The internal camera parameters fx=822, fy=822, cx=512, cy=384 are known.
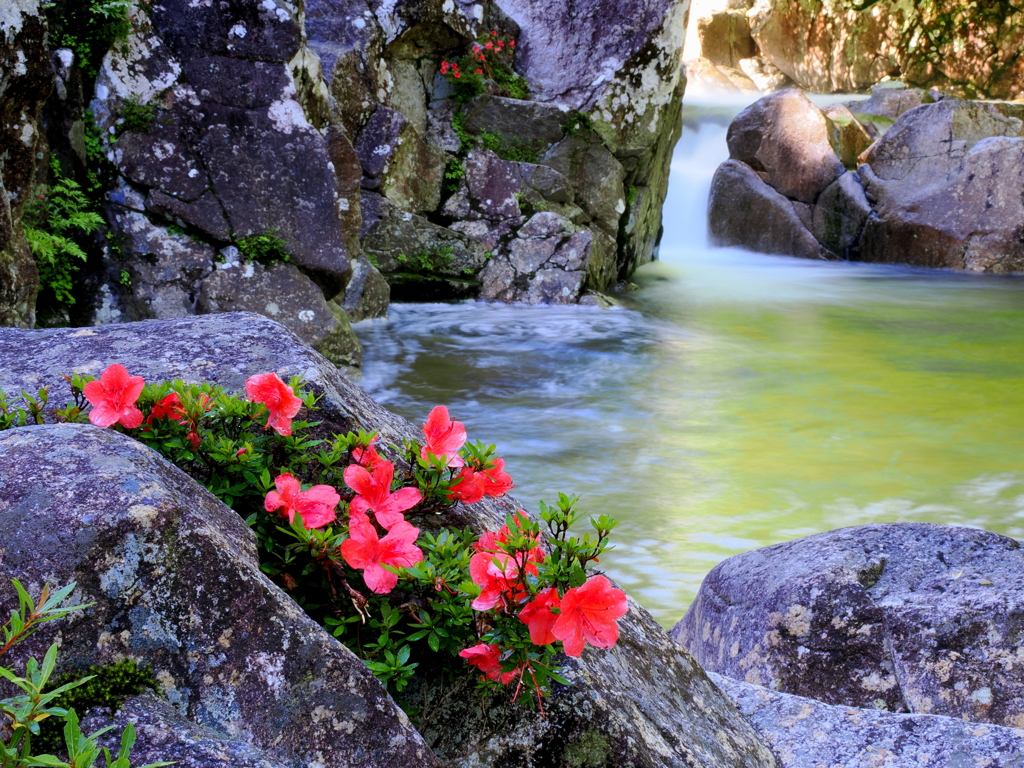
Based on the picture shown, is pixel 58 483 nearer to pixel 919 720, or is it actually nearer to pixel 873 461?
pixel 919 720

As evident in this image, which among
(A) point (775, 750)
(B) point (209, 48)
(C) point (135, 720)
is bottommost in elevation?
(A) point (775, 750)

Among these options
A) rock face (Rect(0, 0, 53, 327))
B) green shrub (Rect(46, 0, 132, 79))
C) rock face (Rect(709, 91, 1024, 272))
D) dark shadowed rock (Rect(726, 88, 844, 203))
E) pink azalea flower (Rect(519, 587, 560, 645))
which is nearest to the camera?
pink azalea flower (Rect(519, 587, 560, 645))

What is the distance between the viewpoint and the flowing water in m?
5.41

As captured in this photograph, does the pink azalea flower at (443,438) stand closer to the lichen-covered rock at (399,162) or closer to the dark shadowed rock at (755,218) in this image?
the lichen-covered rock at (399,162)

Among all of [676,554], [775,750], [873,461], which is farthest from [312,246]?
[775,750]

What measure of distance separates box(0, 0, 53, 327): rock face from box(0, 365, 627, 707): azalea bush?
445cm

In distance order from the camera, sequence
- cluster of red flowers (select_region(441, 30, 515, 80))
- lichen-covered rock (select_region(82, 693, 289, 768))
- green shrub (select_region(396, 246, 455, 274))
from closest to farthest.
A: lichen-covered rock (select_region(82, 693, 289, 768)) → green shrub (select_region(396, 246, 455, 274)) → cluster of red flowers (select_region(441, 30, 515, 80))

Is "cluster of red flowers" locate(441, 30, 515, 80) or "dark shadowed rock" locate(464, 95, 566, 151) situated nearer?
"cluster of red flowers" locate(441, 30, 515, 80)

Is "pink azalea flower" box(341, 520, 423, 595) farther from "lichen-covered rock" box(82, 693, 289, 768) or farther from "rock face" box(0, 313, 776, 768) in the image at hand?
"lichen-covered rock" box(82, 693, 289, 768)

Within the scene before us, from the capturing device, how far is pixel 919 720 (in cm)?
193

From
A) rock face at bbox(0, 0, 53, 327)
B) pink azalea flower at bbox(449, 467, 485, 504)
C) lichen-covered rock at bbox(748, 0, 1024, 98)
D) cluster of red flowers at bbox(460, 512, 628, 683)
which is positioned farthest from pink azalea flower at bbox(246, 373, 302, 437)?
lichen-covered rock at bbox(748, 0, 1024, 98)

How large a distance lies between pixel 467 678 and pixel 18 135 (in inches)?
222

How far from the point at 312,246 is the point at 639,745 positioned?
22.0 feet

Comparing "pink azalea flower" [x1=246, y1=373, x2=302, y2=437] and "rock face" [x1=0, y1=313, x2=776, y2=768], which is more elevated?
"pink azalea flower" [x1=246, y1=373, x2=302, y2=437]
